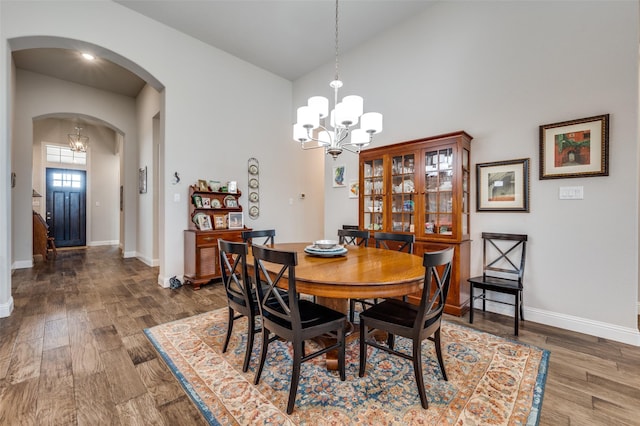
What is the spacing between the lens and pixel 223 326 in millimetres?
2582

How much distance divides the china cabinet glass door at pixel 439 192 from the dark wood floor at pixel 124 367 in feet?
3.22

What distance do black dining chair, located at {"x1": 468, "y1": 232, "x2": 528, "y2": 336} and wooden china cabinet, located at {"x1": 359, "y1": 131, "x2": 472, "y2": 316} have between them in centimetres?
18

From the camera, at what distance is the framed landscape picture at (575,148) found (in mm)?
2406

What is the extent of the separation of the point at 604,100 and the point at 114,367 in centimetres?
447

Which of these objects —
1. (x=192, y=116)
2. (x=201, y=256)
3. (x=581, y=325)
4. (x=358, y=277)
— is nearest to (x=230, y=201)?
(x=201, y=256)

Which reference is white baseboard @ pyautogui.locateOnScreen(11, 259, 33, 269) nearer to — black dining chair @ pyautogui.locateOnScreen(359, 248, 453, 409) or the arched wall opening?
the arched wall opening

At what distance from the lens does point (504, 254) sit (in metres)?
2.91

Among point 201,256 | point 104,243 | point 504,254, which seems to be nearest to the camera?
point 504,254

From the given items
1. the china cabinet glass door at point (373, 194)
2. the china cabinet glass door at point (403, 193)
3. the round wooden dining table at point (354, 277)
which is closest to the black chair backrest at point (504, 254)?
the china cabinet glass door at point (403, 193)

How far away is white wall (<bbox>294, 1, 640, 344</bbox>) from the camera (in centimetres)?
234

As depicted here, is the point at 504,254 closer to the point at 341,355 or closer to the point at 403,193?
the point at 403,193

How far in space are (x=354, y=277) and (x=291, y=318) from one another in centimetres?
43

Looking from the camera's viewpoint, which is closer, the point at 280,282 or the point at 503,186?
the point at 280,282

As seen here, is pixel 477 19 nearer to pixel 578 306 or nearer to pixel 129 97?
pixel 578 306
